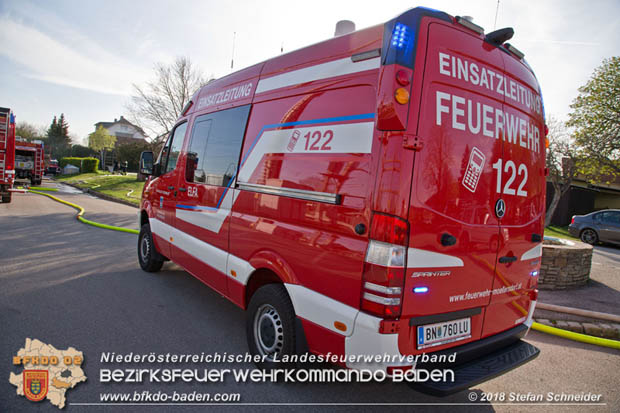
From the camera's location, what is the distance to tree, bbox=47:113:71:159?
54709 mm

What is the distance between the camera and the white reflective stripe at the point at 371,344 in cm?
216

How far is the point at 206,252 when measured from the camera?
4.03 metres

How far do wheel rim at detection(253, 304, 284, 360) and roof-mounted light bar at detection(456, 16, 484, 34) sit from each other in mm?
2517

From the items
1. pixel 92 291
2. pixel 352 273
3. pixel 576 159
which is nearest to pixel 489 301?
pixel 352 273

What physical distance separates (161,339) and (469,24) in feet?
12.4

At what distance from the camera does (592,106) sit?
1791cm

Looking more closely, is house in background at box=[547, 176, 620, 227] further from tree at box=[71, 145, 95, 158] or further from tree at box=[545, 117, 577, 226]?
tree at box=[71, 145, 95, 158]

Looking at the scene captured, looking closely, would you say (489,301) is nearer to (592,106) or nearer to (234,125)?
(234,125)

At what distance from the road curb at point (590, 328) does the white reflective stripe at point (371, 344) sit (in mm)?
3406

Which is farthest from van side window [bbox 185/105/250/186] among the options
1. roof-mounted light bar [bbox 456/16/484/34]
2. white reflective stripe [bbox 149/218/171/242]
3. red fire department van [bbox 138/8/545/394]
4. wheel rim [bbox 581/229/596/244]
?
wheel rim [bbox 581/229/596/244]

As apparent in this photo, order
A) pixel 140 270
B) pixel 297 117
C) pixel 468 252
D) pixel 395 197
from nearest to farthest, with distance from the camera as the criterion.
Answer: pixel 395 197, pixel 468 252, pixel 297 117, pixel 140 270

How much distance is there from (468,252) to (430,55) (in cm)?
132

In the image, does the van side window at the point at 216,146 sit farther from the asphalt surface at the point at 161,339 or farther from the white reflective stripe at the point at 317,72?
the asphalt surface at the point at 161,339

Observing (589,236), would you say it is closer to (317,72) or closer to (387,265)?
(317,72)
